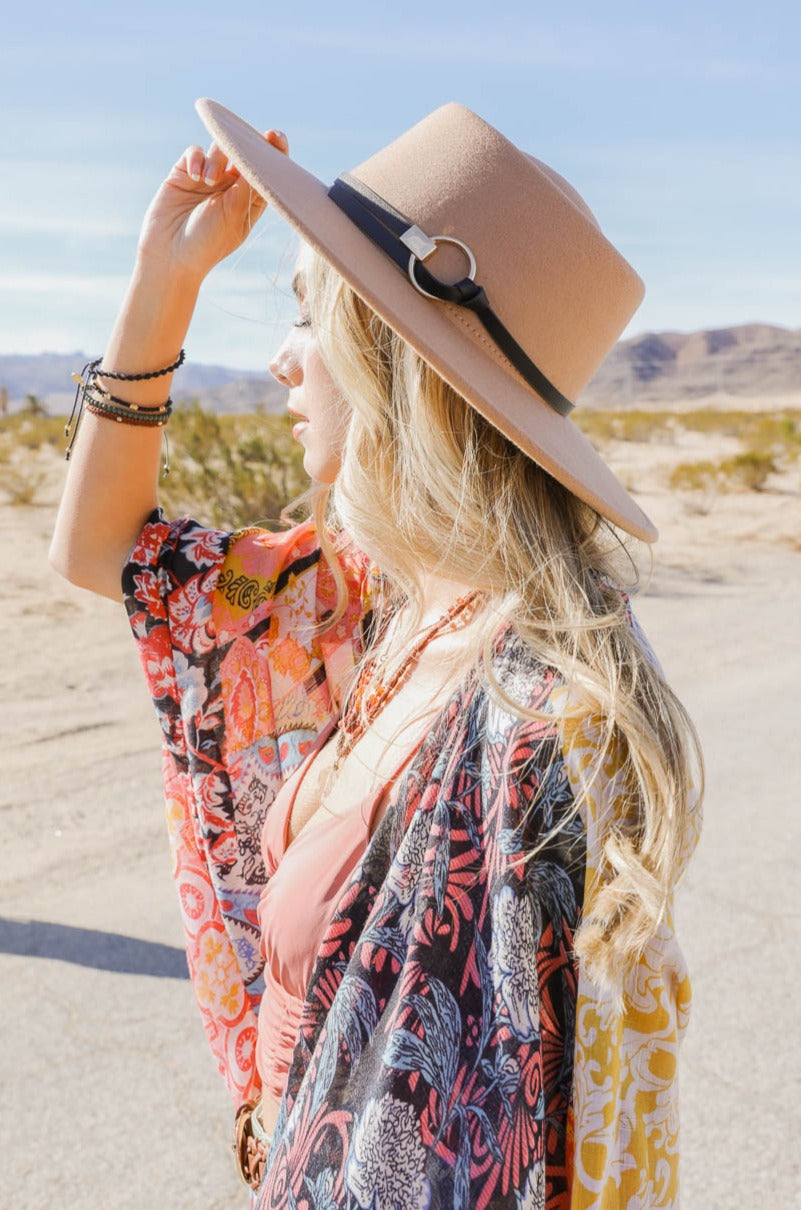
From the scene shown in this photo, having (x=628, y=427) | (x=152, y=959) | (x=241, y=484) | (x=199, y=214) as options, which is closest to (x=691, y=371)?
(x=628, y=427)

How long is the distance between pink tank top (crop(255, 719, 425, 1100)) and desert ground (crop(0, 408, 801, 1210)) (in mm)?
583

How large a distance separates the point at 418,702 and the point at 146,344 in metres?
0.64

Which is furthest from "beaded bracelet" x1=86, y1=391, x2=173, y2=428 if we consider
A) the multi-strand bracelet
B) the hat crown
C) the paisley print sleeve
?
Result: the hat crown

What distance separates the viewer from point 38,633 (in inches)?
306

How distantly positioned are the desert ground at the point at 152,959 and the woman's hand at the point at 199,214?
2.49ft

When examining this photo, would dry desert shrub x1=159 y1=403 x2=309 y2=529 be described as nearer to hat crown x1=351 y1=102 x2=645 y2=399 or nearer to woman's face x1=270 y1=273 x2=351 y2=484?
woman's face x1=270 y1=273 x2=351 y2=484

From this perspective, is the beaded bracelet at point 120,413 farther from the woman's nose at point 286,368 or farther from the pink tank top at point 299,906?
the pink tank top at point 299,906

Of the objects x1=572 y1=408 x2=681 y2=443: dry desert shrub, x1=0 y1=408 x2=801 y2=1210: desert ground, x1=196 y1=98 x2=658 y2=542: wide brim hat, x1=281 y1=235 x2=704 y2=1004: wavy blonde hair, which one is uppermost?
x1=196 y1=98 x2=658 y2=542: wide brim hat

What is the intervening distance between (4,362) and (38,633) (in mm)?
193629

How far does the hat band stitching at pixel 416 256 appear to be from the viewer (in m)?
1.35

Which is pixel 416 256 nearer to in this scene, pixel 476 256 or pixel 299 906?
pixel 476 256

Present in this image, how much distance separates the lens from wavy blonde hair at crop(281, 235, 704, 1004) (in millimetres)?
1224

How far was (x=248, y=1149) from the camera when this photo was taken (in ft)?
Answer: 5.38

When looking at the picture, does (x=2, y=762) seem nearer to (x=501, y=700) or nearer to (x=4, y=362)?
(x=501, y=700)
